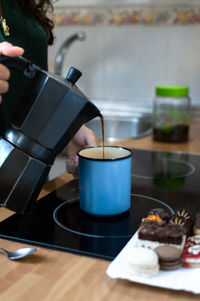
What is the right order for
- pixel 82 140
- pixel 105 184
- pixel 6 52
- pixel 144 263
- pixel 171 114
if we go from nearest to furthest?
1. pixel 144 263
2. pixel 6 52
3. pixel 105 184
4. pixel 82 140
5. pixel 171 114

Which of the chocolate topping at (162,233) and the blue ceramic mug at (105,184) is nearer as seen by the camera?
the chocolate topping at (162,233)

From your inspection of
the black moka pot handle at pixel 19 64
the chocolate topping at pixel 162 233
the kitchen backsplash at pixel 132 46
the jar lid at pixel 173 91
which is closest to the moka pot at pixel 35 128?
the black moka pot handle at pixel 19 64

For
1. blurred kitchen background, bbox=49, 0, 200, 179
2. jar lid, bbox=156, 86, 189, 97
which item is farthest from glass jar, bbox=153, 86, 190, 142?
blurred kitchen background, bbox=49, 0, 200, 179

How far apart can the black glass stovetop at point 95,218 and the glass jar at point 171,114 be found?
0.36 metres

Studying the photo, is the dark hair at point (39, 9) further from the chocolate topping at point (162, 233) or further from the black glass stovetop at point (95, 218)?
the chocolate topping at point (162, 233)

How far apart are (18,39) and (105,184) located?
556 mm

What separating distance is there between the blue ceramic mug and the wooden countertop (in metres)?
0.15

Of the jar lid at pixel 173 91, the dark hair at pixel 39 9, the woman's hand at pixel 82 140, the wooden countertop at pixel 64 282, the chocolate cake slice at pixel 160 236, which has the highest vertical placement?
the dark hair at pixel 39 9

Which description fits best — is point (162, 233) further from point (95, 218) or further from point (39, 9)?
point (39, 9)

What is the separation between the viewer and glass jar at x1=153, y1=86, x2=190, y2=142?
1.38 metres

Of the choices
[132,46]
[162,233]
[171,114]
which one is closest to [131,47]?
[132,46]

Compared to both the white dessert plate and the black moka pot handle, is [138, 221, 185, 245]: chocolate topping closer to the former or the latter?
the white dessert plate

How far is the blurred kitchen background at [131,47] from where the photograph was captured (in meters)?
1.74

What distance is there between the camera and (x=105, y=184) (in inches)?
28.8
